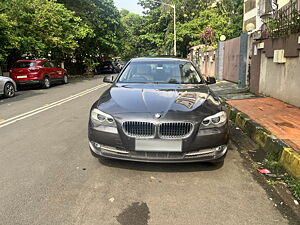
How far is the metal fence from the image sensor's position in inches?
259

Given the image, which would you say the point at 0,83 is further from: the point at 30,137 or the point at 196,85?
the point at 196,85

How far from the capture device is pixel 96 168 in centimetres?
371

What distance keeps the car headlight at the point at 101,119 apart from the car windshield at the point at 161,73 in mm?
1409

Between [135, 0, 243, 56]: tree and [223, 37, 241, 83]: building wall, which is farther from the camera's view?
[135, 0, 243, 56]: tree

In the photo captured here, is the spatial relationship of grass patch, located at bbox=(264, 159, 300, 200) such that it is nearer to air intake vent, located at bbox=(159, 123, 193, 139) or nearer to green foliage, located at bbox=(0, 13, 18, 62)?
air intake vent, located at bbox=(159, 123, 193, 139)

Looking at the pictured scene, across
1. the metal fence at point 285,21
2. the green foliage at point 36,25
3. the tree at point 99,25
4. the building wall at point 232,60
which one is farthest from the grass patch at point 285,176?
the tree at point 99,25

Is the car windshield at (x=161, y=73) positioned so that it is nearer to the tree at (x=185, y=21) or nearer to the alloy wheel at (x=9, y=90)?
the alloy wheel at (x=9, y=90)

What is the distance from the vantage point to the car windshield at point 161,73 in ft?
15.6

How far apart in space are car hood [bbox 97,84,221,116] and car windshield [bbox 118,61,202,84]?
0.40 m

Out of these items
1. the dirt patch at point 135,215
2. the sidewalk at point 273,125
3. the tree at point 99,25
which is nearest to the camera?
the dirt patch at point 135,215

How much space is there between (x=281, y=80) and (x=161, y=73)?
4.32 m

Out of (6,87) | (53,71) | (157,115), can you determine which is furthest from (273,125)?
(53,71)

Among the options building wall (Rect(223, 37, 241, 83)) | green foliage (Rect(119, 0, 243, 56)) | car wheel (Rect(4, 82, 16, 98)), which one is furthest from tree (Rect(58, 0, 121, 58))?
car wheel (Rect(4, 82, 16, 98))

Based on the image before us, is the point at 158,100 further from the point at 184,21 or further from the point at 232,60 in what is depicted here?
the point at 184,21
